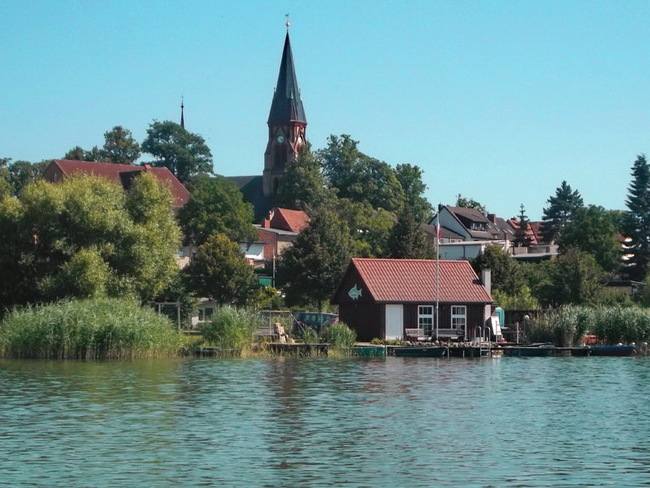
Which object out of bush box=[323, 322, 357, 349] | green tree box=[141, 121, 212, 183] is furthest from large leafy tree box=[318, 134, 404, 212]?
bush box=[323, 322, 357, 349]

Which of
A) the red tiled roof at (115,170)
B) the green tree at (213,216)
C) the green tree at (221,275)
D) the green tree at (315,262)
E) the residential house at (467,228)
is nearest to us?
the green tree at (221,275)

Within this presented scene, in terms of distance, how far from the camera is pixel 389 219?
12988cm

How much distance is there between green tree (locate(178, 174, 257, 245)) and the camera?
112 m

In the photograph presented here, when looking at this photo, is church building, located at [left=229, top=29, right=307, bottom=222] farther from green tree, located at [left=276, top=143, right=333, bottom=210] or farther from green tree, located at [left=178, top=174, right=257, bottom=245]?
green tree, located at [left=178, top=174, right=257, bottom=245]

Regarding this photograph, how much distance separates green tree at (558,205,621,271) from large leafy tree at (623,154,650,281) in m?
2.30

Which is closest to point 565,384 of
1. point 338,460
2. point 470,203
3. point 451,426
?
point 451,426

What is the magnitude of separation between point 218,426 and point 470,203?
15199 centimetres

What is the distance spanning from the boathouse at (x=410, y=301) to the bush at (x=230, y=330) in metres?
10.3

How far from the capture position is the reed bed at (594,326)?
66.3 metres

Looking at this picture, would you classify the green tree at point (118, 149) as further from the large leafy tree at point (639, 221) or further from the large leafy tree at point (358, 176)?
the large leafy tree at point (639, 221)

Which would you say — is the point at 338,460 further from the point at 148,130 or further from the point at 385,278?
the point at 148,130

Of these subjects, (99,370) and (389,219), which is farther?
(389,219)

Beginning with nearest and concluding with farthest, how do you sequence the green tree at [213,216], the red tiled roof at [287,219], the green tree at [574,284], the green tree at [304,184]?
the green tree at [574,284]
the green tree at [213,216]
the red tiled roof at [287,219]
the green tree at [304,184]

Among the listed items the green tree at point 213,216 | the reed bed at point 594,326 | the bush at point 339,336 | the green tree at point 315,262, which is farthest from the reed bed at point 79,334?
the green tree at point 213,216
